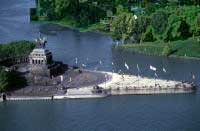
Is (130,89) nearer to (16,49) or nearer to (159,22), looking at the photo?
(16,49)

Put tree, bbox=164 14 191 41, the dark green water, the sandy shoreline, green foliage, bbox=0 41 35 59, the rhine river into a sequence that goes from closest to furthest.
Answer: the dark green water, the rhine river, the sandy shoreline, green foliage, bbox=0 41 35 59, tree, bbox=164 14 191 41

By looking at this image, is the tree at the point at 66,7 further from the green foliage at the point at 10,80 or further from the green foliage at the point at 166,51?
the green foliage at the point at 10,80

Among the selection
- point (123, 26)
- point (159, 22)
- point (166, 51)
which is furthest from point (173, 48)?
point (123, 26)

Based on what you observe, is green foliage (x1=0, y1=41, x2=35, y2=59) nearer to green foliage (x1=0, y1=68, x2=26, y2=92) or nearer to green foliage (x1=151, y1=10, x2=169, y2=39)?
green foliage (x1=0, y1=68, x2=26, y2=92)

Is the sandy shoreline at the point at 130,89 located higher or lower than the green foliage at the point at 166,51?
lower

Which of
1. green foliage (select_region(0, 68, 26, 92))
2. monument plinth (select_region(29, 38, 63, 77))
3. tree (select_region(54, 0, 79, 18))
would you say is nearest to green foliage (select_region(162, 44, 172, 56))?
monument plinth (select_region(29, 38, 63, 77))

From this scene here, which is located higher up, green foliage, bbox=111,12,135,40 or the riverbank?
green foliage, bbox=111,12,135,40

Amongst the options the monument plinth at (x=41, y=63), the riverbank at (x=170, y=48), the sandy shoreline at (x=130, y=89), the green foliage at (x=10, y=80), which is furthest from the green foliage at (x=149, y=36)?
the green foliage at (x=10, y=80)

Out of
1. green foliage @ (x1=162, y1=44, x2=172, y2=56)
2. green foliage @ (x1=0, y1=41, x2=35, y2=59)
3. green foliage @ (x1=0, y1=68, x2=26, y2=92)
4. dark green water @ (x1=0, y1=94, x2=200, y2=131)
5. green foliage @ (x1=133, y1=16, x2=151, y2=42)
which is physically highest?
green foliage @ (x1=133, y1=16, x2=151, y2=42)

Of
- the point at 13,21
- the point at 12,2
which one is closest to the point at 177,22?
the point at 13,21
